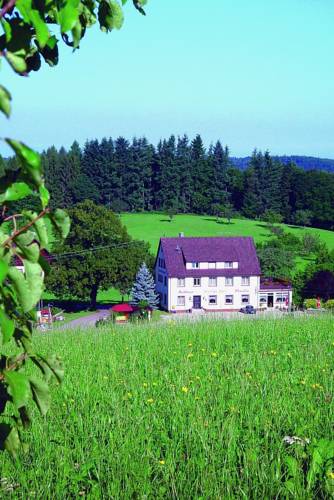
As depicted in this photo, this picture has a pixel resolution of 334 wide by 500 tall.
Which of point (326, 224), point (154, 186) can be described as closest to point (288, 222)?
point (326, 224)

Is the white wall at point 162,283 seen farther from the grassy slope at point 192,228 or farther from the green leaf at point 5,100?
the green leaf at point 5,100

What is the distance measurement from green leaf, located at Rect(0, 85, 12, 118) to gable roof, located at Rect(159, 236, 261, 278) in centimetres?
5800

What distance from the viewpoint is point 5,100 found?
1490 millimetres

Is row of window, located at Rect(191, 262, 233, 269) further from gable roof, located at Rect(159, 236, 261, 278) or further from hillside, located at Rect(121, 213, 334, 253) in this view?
hillside, located at Rect(121, 213, 334, 253)

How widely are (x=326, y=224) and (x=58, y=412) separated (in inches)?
4136

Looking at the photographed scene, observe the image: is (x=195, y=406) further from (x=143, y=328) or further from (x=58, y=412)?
(x=143, y=328)

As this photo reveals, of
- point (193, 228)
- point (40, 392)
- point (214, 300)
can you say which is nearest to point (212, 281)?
point (214, 300)

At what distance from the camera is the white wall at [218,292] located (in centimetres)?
6034

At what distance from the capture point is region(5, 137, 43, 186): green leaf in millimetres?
1474

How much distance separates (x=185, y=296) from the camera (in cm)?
6050

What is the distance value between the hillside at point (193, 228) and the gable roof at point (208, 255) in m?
22.2

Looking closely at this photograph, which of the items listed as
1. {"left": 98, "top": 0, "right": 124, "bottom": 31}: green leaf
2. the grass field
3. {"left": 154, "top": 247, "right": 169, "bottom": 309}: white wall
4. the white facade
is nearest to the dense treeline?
{"left": 154, "top": 247, "right": 169, "bottom": 309}: white wall

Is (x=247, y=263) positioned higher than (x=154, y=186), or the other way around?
(x=154, y=186)

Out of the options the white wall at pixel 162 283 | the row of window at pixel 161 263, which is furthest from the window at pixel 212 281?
the row of window at pixel 161 263
